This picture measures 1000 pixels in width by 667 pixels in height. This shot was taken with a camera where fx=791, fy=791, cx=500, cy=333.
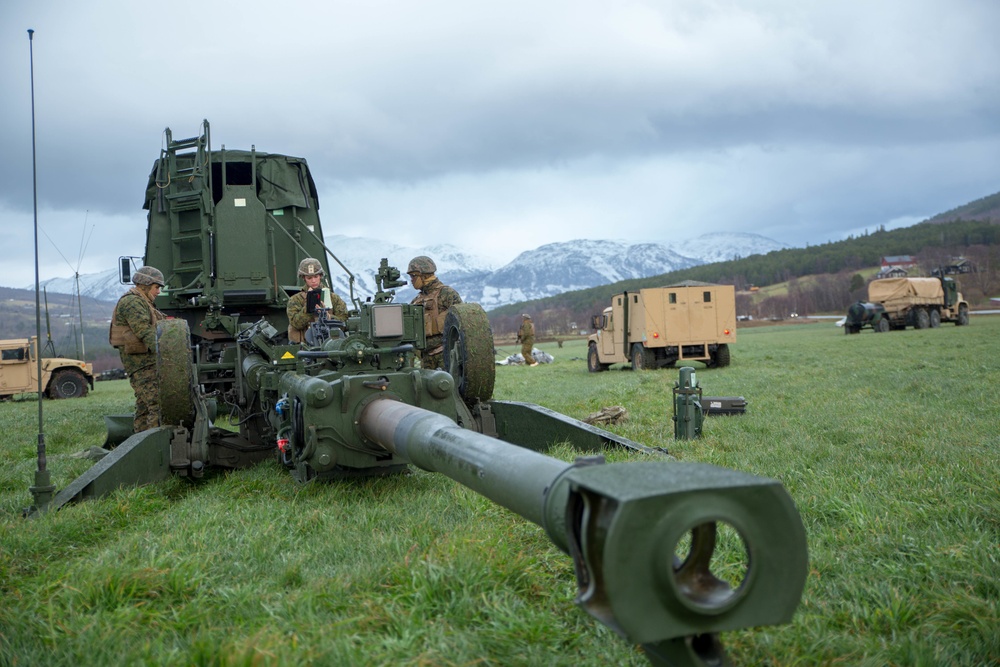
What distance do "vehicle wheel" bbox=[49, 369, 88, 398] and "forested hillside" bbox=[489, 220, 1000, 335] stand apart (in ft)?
199

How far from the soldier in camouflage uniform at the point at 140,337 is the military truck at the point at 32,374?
573 inches

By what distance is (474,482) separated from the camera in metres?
2.84

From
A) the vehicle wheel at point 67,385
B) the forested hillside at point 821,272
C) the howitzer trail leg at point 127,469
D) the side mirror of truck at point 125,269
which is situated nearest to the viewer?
the howitzer trail leg at point 127,469

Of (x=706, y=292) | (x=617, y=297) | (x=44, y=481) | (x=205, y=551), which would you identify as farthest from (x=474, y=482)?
Answer: (x=617, y=297)

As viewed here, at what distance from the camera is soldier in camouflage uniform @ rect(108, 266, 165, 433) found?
8180 mm

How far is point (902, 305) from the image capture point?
34.1 m

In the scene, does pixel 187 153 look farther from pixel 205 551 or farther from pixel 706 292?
pixel 706 292

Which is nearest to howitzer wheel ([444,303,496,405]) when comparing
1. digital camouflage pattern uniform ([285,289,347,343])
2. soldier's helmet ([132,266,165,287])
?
digital camouflage pattern uniform ([285,289,347,343])

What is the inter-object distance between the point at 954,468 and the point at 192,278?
954 centimetres

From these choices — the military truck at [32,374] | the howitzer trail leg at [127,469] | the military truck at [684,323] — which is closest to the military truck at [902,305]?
the military truck at [684,323]

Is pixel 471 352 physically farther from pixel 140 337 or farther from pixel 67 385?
pixel 67 385

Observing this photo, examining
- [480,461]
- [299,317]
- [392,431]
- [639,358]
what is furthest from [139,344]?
[639,358]

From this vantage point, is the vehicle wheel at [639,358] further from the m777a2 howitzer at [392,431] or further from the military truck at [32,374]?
the military truck at [32,374]

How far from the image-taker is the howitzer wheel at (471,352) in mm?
6742
